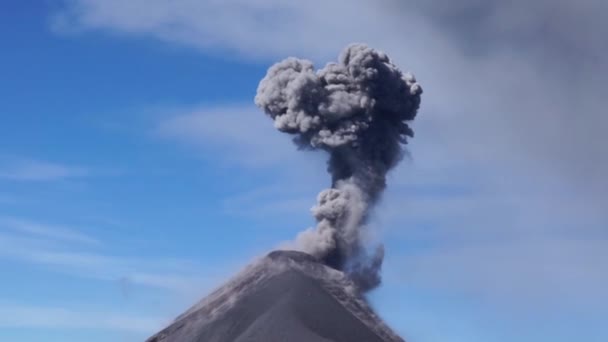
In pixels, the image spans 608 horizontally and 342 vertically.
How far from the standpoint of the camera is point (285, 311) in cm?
17488

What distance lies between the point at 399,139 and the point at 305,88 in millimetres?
11923

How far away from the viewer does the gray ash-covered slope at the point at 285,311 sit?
17225 cm

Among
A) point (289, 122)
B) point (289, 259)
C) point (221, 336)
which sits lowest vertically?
point (221, 336)

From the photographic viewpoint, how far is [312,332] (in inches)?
6752

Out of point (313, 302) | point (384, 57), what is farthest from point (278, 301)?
point (384, 57)

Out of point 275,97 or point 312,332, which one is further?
point 275,97

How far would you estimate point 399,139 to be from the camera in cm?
18175

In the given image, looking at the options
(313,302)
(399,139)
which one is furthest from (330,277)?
(399,139)

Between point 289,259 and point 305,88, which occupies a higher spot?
point 305,88

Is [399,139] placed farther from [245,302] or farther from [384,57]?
[245,302]

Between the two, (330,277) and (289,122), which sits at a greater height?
(289,122)

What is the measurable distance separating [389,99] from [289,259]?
20.4m

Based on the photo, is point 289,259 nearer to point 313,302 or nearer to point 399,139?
point 313,302

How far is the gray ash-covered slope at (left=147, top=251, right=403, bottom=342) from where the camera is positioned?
172250mm
